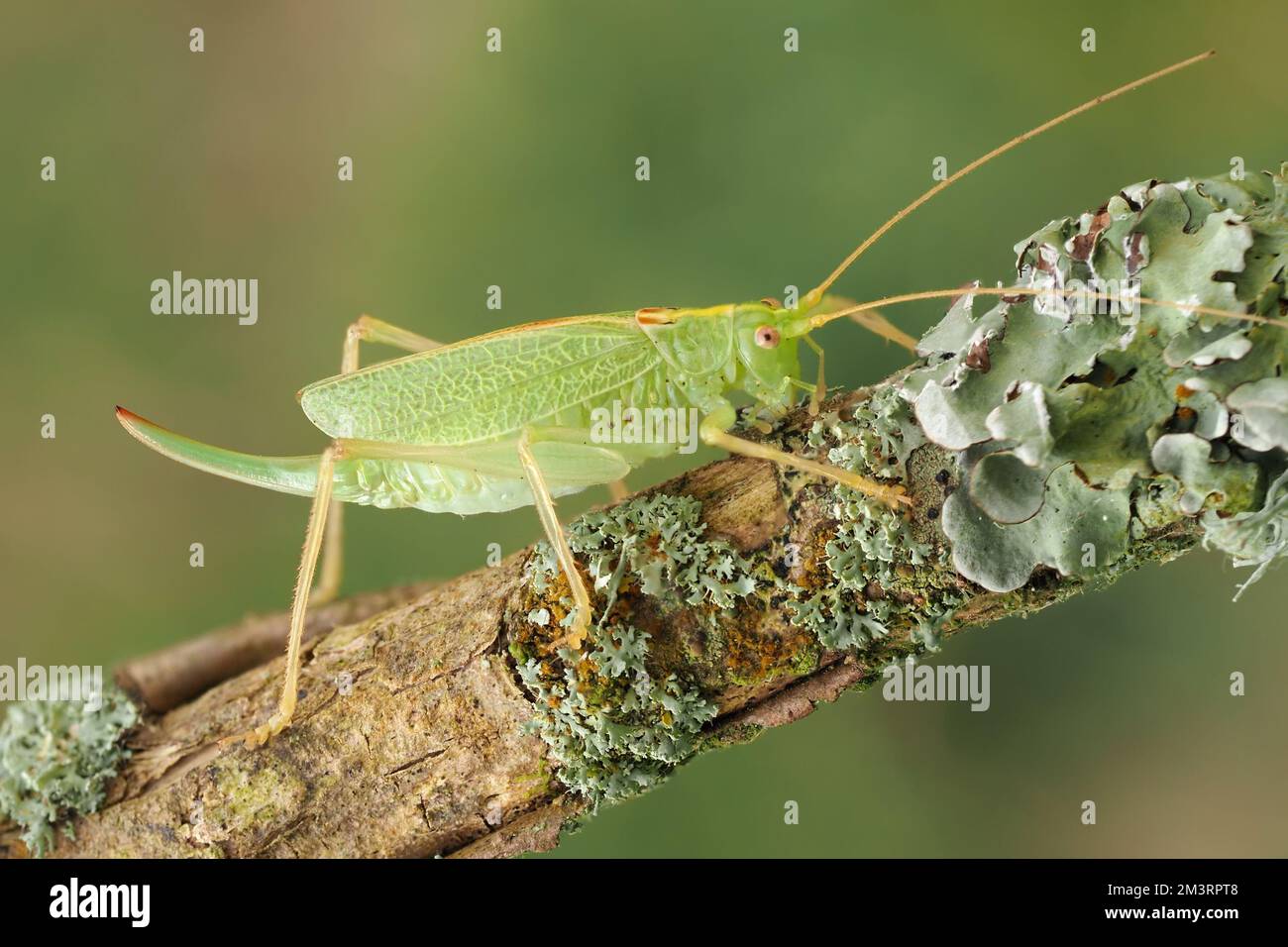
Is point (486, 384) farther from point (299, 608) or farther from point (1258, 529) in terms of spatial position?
point (1258, 529)

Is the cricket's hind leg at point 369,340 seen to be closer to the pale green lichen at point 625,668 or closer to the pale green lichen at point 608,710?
the pale green lichen at point 625,668

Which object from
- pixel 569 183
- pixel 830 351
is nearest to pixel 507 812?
pixel 830 351

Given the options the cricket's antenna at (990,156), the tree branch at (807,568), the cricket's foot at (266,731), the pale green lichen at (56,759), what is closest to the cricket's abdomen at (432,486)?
the tree branch at (807,568)

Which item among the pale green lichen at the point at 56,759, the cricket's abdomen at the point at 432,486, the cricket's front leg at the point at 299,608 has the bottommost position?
the pale green lichen at the point at 56,759

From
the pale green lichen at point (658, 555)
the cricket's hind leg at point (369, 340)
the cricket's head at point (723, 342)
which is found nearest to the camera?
the pale green lichen at point (658, 555)

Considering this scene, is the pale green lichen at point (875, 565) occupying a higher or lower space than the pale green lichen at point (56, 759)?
higher

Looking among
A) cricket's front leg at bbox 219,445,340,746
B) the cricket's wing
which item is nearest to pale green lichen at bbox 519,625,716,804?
cricket's front leg at bbox 219,445,340,746

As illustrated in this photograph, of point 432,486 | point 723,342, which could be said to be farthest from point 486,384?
point 723,342
